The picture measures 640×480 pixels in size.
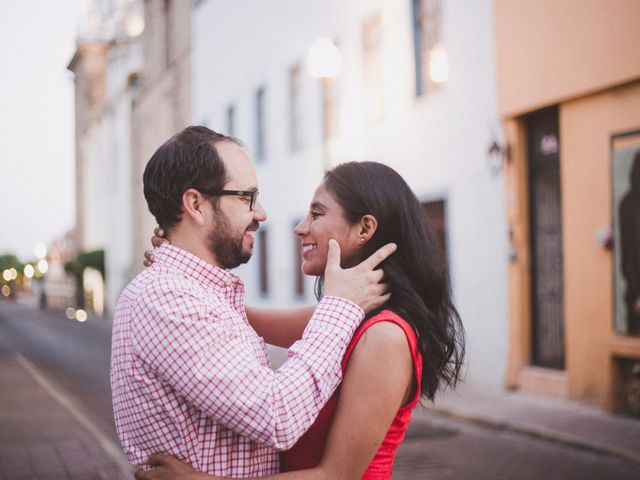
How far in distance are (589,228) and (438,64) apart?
15.0 ft

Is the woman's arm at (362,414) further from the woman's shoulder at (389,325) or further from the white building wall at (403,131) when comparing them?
the white building wall at (403,131)

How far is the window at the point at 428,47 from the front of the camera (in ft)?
47.1

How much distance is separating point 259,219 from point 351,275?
34cm

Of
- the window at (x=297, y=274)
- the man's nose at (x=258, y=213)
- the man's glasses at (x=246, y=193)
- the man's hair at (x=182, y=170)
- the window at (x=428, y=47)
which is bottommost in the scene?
the window at (x=297, y=274)

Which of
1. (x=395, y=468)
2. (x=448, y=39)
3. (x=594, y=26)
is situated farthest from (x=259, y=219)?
(x=448, y=39)

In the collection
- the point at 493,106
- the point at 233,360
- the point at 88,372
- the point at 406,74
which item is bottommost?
the point at 88,372

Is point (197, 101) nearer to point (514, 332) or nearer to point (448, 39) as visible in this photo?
point (448, 39)

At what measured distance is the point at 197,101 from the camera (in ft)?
98.3

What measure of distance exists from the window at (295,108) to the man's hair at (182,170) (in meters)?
18.6

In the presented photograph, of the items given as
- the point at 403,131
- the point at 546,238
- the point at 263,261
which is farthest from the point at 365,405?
the point at 263,261

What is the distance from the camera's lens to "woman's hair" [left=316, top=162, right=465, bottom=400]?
104 inches

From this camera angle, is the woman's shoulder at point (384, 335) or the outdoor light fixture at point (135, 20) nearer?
the woman's shoulder at point (384, 335)

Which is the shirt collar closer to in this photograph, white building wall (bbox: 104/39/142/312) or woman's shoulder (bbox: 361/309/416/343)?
woman's shoulder (bbox: 361/309/416/343)

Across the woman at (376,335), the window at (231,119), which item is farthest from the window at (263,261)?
the woman at (376,335)
